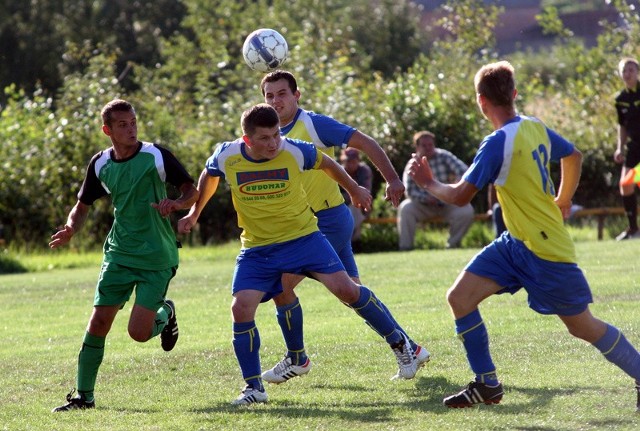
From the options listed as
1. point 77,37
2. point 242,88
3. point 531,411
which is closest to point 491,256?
point 531,411

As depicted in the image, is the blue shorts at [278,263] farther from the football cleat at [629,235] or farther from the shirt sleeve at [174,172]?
the football cleat at [629,235]

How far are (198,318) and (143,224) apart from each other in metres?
3.61

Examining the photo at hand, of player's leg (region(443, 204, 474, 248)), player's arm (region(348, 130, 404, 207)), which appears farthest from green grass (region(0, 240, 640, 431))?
player's leg (region(443, 204, 474, 248))

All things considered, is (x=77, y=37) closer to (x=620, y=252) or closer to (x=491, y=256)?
(x=620, y=252)

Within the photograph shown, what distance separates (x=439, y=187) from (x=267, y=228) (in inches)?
50.7

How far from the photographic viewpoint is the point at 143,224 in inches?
272

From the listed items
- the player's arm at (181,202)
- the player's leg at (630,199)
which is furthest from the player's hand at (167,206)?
the player's leg at (630,199)

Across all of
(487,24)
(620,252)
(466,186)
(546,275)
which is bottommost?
(620,252)

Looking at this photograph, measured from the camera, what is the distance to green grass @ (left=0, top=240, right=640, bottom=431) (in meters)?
5.91

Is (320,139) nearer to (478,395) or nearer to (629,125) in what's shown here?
(478,395)

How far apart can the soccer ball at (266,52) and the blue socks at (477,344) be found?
3218 mm

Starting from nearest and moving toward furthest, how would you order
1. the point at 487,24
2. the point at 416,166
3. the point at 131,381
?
the point at 416,166 < the point at 131,381 < the point at 487,24

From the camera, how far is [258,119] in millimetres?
6367

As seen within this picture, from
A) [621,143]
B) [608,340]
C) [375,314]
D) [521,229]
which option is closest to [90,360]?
[375,314]
